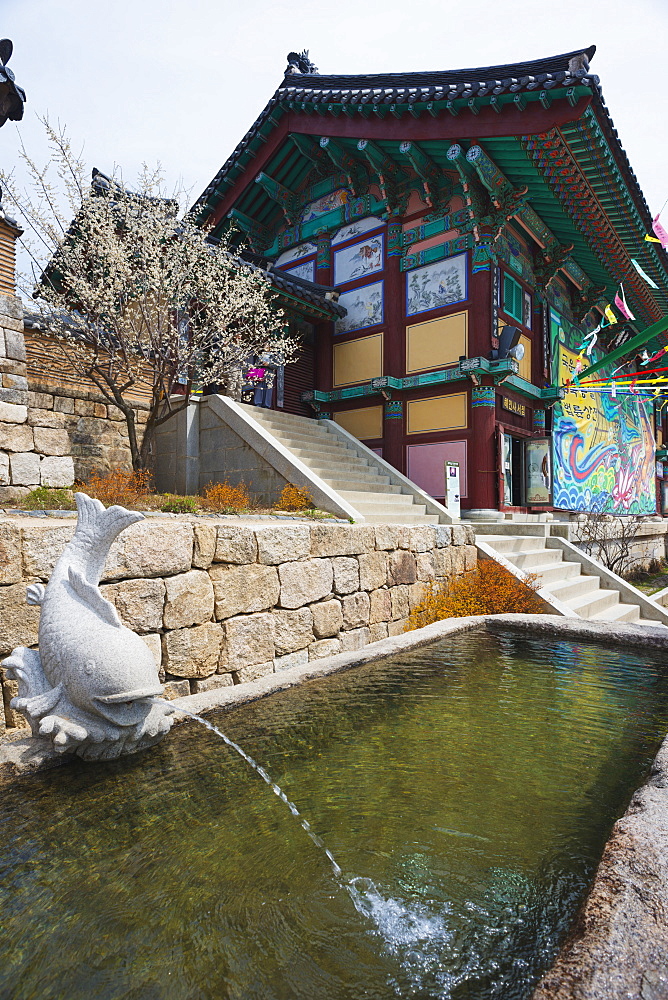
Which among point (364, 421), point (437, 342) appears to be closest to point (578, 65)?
point (437, 342)

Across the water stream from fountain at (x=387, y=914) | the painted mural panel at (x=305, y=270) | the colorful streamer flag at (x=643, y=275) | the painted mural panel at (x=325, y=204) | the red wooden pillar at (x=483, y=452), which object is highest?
the painted mural panel at (x=325, y=204)

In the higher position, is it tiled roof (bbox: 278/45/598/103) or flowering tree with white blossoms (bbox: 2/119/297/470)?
tiled roof (bbox: 278/45/598/103)

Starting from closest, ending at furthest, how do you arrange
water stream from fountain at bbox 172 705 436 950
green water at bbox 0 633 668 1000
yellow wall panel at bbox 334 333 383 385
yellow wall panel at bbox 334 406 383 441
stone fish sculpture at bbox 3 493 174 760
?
green water at bbox 0 633 668 1000 < water stream from fountain at bbox 172 705 436 950 < stone fish sculpture at bbox 3 493 174 760 < yellow wall panel at bbox 334 333 383 385 < yellow wall panel at bbox 334 406 383 441

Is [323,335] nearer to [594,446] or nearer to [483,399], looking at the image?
[483,399]

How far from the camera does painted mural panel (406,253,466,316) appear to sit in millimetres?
9617

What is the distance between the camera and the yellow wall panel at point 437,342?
955cm

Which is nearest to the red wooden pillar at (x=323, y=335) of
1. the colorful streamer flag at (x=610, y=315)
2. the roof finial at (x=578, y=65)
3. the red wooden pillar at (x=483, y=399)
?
the red wooden pillar at (x=483, y=399)

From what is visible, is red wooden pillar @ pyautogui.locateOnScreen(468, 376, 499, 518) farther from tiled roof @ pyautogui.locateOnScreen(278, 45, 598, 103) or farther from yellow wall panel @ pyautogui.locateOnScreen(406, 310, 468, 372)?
tiled roof @ pyautogui.locateOnScreen(278, 45, 598, 103)

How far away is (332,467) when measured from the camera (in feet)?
28.3

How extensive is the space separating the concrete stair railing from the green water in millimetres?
3667

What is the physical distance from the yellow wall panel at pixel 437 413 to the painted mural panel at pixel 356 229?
12.7 feet

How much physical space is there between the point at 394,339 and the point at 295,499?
523cm

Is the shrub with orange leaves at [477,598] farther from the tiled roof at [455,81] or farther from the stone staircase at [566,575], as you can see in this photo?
the tiled roof at [455,81]

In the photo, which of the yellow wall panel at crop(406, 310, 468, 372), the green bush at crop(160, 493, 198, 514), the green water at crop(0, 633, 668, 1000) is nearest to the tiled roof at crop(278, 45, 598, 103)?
the yellow wall panel at crop(406, 310, 468, 372)
